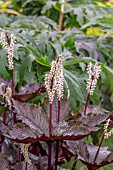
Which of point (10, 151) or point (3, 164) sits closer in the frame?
point (3, 164)

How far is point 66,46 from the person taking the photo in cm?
139

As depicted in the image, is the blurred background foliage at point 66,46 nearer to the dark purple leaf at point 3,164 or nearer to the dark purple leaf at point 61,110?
the dark purple leaf at point 61,110

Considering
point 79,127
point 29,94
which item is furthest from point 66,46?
point 79,127

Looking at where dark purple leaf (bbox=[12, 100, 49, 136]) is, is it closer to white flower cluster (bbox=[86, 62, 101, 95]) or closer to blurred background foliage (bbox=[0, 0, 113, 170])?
white flower cluster (bbox=[86, 62, 101, 95])

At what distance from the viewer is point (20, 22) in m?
1.59

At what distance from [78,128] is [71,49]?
739 millimetres

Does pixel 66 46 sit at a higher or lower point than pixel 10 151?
higher

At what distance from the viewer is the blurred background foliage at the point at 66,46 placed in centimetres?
108

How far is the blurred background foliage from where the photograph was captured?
1.08m

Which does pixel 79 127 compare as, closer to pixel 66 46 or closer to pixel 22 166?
pixel 22 166

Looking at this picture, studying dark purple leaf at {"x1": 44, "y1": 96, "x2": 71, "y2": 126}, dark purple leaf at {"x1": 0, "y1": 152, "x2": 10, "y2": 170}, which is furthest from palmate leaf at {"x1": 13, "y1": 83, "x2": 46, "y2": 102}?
dark purple leaf at {"x1": 0, "y1": 152, "x2": 10, "y2": 170}

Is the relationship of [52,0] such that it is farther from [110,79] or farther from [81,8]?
[110,79]

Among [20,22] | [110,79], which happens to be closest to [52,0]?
[20,22]

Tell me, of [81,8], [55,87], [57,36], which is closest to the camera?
[55,87]
